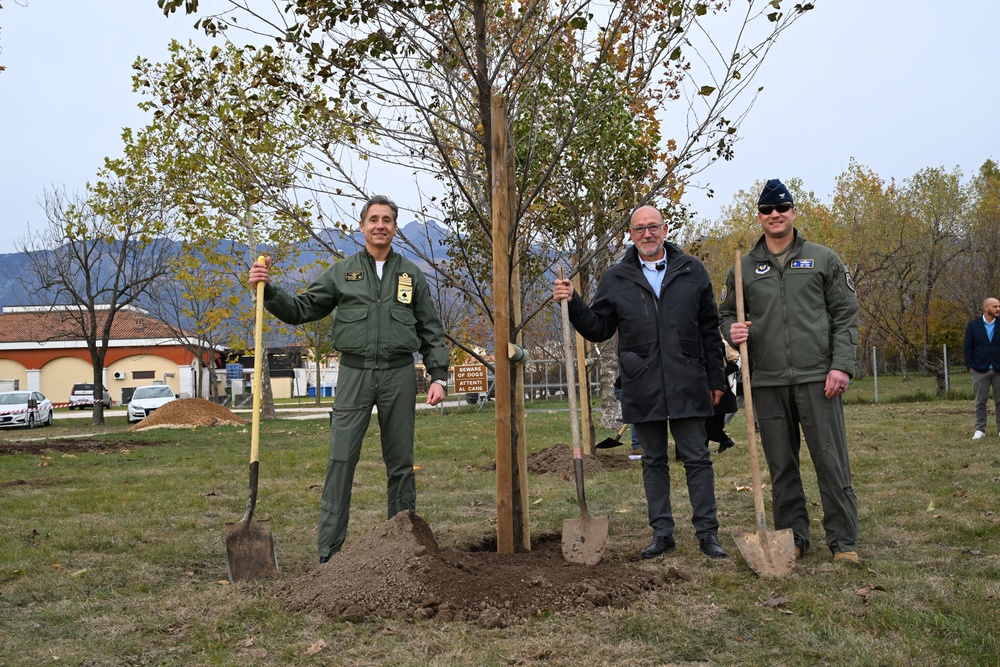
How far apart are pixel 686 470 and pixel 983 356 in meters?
8.19

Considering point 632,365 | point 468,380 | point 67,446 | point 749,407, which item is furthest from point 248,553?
point 468,380

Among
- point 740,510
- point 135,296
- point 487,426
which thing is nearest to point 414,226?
point 740,510

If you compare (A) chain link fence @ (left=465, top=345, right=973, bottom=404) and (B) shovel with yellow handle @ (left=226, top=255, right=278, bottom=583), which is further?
(A) chain link fence @ (left=465, top=345, right=973, bottom=404)

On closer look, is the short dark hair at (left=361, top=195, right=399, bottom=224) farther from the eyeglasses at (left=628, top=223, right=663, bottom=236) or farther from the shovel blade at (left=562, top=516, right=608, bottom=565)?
the shovel blade at (left=562, top=516, right=608, bottom=565)

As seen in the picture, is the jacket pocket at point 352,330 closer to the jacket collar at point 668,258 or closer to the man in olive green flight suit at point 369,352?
the man in olive green flight suit at point 369,352

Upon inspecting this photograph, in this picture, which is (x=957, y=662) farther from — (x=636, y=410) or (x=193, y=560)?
(x=193, y=560)

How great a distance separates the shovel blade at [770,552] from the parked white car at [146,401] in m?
23.6

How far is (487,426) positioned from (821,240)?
26.2 meters

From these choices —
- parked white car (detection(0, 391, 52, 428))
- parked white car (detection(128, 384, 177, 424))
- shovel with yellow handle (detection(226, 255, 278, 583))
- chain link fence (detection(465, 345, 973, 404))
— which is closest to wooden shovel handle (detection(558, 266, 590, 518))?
shovel with yellow handle (detection(226, 255, 278, 583))

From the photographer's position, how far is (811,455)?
16.2ft

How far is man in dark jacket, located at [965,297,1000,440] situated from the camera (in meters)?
11.4

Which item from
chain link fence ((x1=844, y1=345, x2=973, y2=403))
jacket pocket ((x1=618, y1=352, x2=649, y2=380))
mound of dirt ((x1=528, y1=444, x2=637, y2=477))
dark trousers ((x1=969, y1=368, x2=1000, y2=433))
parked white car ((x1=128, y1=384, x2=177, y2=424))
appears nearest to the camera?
jacket pocket ((x1=618, y1=352, x2=649, y2=380))

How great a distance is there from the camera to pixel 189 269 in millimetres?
24266

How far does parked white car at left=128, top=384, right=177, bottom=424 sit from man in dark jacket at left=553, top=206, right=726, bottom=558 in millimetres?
22784
